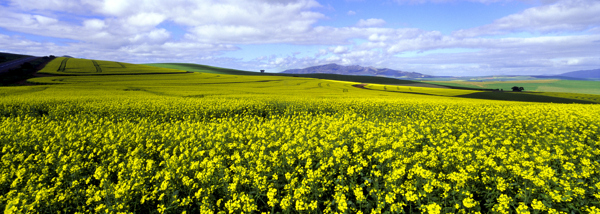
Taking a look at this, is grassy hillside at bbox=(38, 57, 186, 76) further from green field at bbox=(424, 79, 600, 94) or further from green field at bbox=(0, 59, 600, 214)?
green field at bbox=(424, 79, 600, 94)

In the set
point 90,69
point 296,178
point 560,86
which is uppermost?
point 560,86

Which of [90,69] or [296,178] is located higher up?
[90,69]

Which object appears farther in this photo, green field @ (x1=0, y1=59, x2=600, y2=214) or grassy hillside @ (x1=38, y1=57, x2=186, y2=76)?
grassy hillside @ (x1=38, y1=57, x2=186, y2=76)

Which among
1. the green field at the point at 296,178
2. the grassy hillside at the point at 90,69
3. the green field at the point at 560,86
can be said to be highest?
the green field at the point at 560,86

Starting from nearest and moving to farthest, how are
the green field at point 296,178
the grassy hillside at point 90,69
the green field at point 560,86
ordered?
1. the green field at point 296,178
2. the grassy hillside at point 90,69
3. the green field at point 560,86

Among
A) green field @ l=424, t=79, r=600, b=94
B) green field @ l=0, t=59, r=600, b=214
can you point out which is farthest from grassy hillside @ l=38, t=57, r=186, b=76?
green field @ l=424, t=79, r=600, b=94

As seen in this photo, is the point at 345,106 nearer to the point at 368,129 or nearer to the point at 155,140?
the point at 368,129

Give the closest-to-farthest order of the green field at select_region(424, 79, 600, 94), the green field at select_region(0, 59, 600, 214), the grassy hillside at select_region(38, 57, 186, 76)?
1. the green field at select_region(0, 59, 600, 214)
2. the grassy hillside at select_region(38, 57, 186, 76)
3. the green field at select_region(424, 79, 600, 94)

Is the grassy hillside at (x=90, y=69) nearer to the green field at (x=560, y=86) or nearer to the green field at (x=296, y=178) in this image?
the green field at (x=296, y=178)

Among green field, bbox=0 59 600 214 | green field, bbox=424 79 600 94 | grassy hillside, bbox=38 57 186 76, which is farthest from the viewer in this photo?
green field, bbox=424 79 600 94

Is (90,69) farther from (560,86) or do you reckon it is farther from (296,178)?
(560,86)

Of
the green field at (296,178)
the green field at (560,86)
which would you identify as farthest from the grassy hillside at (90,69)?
the green field at (560,86)

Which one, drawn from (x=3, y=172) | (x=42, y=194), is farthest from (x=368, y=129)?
(x=3, y=172)

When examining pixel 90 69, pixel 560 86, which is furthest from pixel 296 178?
pixel 560 86
